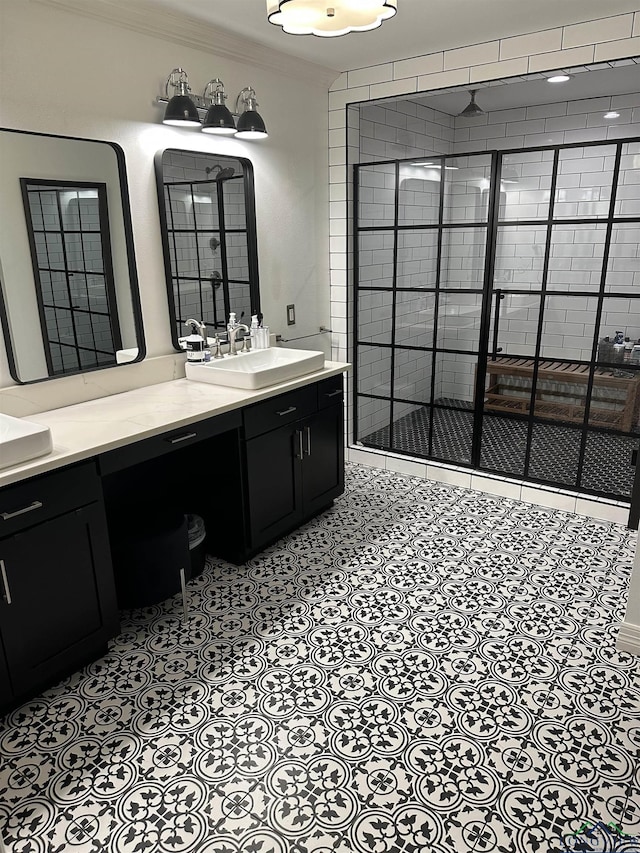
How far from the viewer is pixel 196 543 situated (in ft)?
9.27

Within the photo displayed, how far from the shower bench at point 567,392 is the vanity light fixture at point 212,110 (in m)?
1.99

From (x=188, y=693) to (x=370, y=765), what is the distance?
0.72m

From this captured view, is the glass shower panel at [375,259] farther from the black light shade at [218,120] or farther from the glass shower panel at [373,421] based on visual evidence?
the black light shade at [218,120]

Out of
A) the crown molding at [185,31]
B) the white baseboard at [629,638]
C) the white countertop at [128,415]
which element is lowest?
the white baseboard at [629,638]

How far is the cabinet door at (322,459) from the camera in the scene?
326 cm

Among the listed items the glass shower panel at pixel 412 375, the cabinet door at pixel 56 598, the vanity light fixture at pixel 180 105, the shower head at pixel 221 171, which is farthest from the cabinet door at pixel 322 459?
the vanity light fixture at pixel 180 105

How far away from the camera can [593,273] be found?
10.8 ft

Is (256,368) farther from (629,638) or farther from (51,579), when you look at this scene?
(629,638)

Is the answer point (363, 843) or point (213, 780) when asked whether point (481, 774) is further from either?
point (213, 780)

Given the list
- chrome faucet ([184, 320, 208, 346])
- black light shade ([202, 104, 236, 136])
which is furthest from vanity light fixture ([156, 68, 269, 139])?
chrome faucet ([184, 320, 208, 346])

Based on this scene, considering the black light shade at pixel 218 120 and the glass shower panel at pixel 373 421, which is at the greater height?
the black light shade at pixel 218 120

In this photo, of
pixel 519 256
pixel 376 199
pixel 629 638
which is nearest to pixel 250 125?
pixel 376 199

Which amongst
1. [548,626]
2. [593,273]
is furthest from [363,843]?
[593,273]

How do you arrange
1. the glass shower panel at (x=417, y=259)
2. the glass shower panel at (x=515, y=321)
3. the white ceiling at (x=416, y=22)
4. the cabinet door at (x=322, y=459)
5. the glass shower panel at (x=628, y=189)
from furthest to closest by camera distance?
the glass shower panel at (x=417, y=259) < the glass shower panel at (x=515, y=321) < the cabinet door at (x=322, y=459) < the glass shower panel at (x=628, y=189) < the white ceiling at (x=416, y=22)
